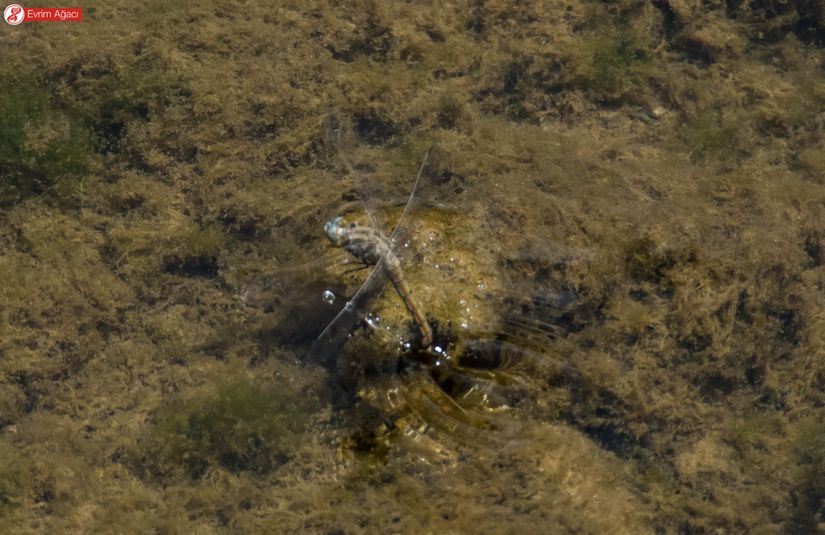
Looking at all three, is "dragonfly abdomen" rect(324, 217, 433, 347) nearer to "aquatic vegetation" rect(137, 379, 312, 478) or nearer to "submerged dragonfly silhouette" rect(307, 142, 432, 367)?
"submerged dragonfly silhouette" rect(307, 142, 432, 367)

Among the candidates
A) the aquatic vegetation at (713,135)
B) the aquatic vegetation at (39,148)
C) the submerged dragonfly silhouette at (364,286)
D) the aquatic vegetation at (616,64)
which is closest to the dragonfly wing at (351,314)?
the submerged dragonfly silhouette at (364,286)

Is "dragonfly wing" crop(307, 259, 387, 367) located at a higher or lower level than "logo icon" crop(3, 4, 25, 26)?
lower

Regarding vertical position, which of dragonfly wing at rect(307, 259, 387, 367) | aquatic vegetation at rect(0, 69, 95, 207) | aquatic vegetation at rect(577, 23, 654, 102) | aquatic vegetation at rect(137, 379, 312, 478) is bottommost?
aquatic vegetation at rect(137, 379, 312, 478)

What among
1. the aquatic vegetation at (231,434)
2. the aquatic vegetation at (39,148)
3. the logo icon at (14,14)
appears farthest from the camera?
the logo icon at (14,14)

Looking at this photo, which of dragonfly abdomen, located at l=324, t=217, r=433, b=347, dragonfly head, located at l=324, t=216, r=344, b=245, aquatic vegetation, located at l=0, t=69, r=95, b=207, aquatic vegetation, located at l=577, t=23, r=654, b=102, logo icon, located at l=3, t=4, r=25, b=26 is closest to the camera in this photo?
dragonfly abdomen, located at l=324, t=217, r=433, b=347

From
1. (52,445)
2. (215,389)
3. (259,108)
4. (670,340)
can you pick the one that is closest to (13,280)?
(52,445)

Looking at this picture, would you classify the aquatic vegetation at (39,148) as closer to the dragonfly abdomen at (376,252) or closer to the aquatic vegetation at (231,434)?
the aquatic vegetation at (231,434)

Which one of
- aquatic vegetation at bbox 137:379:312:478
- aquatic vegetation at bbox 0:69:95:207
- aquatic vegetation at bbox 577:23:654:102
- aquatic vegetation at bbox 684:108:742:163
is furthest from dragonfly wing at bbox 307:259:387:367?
aquatic vegetation at bbox 684:108:742:163
